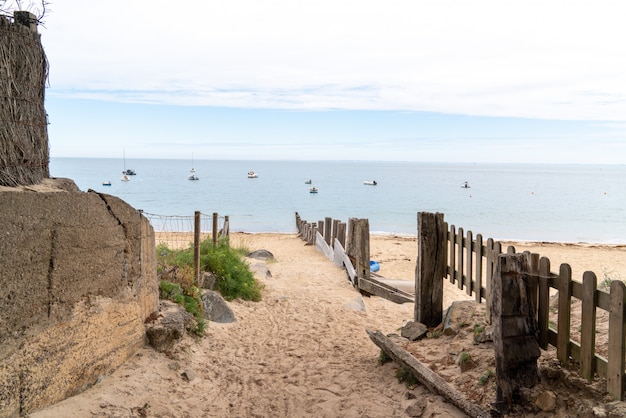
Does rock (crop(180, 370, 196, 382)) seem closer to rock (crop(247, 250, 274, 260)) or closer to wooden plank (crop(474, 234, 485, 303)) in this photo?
wooden plank (crop(474, 234, 485, 303))

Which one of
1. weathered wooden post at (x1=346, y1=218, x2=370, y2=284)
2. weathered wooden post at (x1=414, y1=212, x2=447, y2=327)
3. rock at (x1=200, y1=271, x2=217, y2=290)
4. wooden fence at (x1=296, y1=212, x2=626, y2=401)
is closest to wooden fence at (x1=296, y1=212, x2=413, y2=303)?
weathered wooden post at (x1=346, y1=218, x2=370, y2=284)

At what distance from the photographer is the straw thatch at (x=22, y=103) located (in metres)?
4.62

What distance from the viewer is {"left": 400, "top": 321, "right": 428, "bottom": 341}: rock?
647 centimetres

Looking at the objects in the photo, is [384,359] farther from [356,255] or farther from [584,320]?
[356,255]

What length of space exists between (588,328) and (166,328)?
15.3 feet

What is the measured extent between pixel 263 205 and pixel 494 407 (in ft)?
172

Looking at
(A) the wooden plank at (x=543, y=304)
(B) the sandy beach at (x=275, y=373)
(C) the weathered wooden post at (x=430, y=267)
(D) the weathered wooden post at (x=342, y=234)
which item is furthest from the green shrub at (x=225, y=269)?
(D) the weathered wooden post at (x=342, y=234)

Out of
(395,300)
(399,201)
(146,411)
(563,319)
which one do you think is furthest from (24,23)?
(399,201)

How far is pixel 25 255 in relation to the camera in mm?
4195

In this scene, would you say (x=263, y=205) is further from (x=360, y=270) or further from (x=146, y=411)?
(x=146, y=411)

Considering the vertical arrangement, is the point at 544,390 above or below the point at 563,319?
below

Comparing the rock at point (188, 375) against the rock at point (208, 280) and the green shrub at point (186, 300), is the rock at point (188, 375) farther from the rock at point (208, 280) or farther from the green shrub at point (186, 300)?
the rock at point (208, 280)

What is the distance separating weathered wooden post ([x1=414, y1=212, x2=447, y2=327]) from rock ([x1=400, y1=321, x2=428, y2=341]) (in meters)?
0.17

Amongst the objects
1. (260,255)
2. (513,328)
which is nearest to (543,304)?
(513,328)
